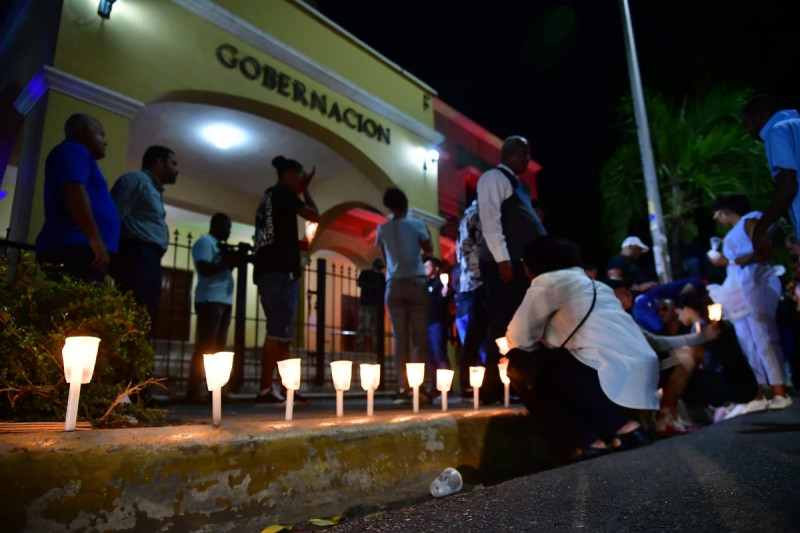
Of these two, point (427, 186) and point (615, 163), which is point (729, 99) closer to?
point (615, 163)

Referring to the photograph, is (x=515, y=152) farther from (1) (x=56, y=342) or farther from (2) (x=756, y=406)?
(1) (x=56, y=342)

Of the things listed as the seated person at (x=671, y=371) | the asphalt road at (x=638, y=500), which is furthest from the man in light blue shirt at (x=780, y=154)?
the asphalt road at (x=638, y=500)

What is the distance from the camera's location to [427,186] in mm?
9305

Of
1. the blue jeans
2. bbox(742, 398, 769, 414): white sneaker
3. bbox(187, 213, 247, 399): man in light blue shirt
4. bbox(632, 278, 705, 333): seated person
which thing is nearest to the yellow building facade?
bbox(187, 213, 247, 399): man in light blue shirt

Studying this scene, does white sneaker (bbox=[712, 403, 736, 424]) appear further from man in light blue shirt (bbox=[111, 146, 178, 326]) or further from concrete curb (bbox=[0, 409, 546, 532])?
man in light blue shirt (bbox=[111, 146, 178, 326])

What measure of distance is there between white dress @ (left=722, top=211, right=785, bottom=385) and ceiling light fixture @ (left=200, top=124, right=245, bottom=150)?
745cm

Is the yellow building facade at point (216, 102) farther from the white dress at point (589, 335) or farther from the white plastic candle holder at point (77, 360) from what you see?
the white dress at point (589, 335)

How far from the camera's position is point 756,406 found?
4.41m

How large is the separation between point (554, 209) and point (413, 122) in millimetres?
12454

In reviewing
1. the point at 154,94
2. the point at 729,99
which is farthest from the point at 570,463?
the point at 729,99

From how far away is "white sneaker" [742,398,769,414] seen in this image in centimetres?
438

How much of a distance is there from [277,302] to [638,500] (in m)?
3.02

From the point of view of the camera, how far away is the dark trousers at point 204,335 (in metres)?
4.78

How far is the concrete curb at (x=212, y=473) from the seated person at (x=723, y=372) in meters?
3.55
